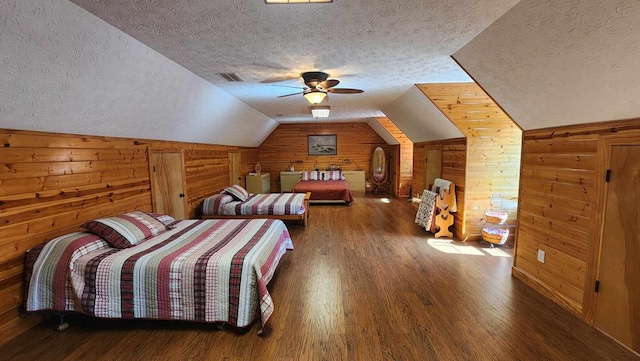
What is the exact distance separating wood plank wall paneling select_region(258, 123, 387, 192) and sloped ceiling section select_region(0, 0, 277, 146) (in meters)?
5.68

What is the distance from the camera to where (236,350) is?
2.05 meters

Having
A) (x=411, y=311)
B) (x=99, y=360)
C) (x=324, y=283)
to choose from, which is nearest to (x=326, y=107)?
(x=324, y=283)

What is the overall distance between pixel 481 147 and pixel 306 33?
11.1 ft

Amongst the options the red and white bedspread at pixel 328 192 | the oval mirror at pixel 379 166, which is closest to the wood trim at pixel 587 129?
the red and white bedspread at pixel 328 192

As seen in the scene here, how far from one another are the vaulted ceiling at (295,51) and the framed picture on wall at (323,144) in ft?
19.6

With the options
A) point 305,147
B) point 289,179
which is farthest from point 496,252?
point 305,147

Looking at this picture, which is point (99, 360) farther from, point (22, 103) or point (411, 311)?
point (411, 311)

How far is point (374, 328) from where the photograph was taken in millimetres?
2268

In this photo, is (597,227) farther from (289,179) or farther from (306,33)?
(289,179)

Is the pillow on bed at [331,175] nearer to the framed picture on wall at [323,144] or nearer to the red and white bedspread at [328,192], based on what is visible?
the framed picture on wall at [323,144]

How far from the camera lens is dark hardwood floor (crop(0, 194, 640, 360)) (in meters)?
2.00

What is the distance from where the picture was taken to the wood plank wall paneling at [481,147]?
157 inches

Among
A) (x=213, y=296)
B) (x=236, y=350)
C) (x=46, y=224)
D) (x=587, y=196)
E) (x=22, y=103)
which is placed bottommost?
(x=236, y=350)

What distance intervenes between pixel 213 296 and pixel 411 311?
177cm
